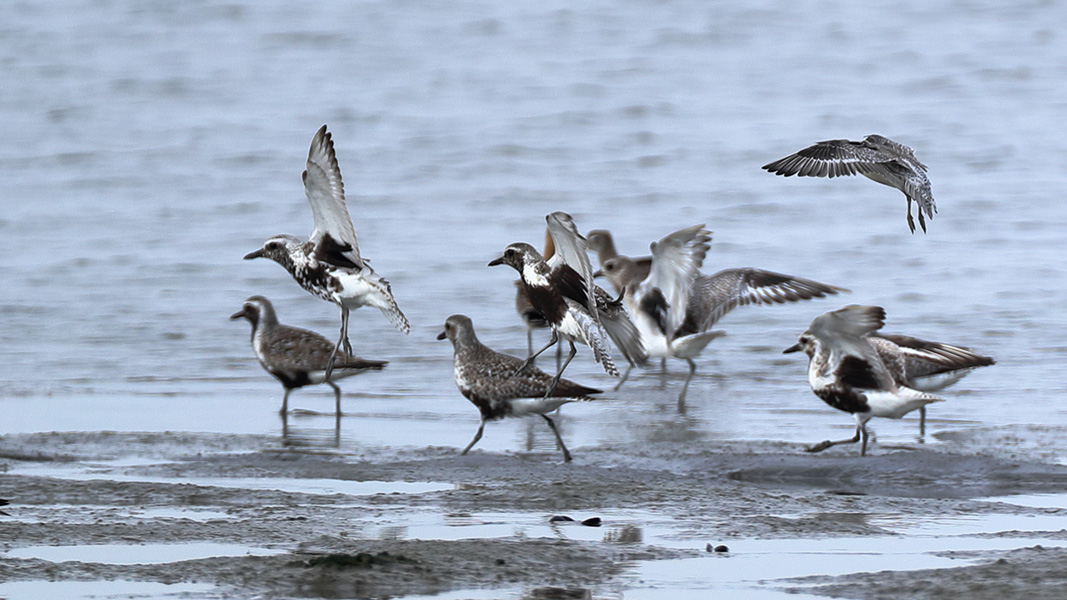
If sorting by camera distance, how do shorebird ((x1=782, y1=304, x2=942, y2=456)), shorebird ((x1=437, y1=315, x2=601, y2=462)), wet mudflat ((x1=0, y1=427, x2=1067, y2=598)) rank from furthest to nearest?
shorebird ((x1=437, y1=315, x2=601, y2=462)) → shorebird ((x1=782, y1=304, x2=942, y2=456)) → wet mudflat ((x1=0, y1=427, x2=1067, y2=598))

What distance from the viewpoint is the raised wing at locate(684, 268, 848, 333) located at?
→ 11.1m

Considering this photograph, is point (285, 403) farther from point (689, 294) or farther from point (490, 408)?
point (689, 294)

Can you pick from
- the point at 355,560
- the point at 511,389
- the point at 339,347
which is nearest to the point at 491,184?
the point at 339,347

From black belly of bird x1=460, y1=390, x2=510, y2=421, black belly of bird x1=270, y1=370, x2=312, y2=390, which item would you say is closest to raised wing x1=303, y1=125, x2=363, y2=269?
black belly of bird x1=270, y1=370, x2=312, y2=390

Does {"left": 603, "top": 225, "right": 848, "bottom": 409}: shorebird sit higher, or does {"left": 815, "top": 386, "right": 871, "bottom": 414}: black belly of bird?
{"left": 603, "top": 225, "right": 848, "bottom": 409}: shorebird

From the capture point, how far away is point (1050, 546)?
6.08 meters

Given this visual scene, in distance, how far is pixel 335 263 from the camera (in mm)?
10156

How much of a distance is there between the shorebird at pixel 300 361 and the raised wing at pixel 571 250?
5.18 ft

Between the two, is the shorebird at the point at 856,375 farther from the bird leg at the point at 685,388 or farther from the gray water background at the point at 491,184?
the bird leg at the point at 685,388

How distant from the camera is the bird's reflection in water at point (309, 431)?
862 cm

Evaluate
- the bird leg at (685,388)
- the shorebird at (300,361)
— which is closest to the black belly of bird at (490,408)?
the shorebird at (300,361)

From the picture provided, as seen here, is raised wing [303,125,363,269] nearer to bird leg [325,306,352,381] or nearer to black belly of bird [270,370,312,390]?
bird leg [325,306,352,381]

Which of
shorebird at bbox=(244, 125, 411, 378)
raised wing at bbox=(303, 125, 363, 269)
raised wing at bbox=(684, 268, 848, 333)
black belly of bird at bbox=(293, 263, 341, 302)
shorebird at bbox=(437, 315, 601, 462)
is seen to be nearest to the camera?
shorebird at bbox=(437, 315, 601, 462)

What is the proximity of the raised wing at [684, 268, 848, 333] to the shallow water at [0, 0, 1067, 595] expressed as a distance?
454mm
